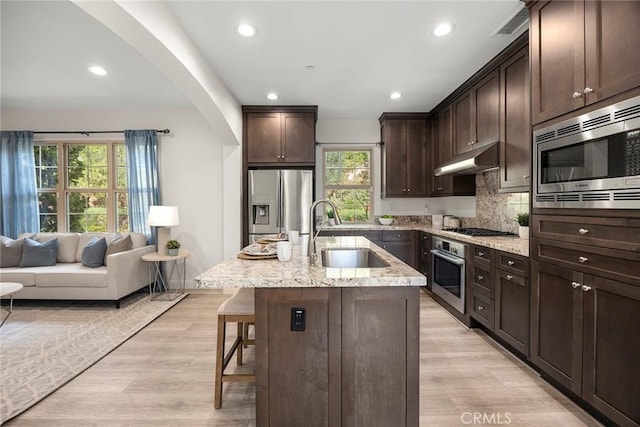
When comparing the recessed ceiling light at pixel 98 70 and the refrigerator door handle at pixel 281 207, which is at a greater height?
the recessed ceiling light at pixel 98 70

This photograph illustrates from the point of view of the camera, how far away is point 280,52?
9.14 ft

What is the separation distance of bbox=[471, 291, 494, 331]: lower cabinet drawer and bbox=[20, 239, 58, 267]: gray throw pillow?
5.06m

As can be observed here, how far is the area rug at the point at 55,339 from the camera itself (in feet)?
6.64

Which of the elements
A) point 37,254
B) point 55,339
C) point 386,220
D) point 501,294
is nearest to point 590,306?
point 501,294

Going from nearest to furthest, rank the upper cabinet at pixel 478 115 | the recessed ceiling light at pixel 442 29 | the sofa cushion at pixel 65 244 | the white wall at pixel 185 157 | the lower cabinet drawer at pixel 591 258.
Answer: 1. the lower cabinet drawer at pixel 591 258
2. the recessed ceiling light at pixel 442 29
3. the upper cabinet at pixel 478 115
4. the sofa cushion at pixel 65 244
5. the white wall at pixel 185 157

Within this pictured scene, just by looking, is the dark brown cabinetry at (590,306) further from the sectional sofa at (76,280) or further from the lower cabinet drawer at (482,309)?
the sectional sofa at (76,280)

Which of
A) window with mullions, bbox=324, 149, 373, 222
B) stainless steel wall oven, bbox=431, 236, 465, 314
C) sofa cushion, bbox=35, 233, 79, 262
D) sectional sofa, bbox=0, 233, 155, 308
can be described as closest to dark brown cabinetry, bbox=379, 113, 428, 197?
window with mullions, bbox=324, 149, 373, 222

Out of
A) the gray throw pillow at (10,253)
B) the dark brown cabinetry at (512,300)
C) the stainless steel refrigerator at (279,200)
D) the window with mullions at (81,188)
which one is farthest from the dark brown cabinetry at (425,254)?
the gray throw pillow at (10,253)

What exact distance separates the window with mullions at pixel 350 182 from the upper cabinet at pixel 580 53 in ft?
9.67

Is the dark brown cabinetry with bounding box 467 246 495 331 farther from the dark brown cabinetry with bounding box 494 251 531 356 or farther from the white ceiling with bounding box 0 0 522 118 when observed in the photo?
the white ceiling with bounding box 0 0 522 118

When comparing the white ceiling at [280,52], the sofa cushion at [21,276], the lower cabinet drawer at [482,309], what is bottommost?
the lower cabinet drawer at [482,309]

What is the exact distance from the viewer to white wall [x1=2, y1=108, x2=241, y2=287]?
4.48 meters

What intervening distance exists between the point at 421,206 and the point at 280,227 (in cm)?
235

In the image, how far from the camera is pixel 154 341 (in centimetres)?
271
